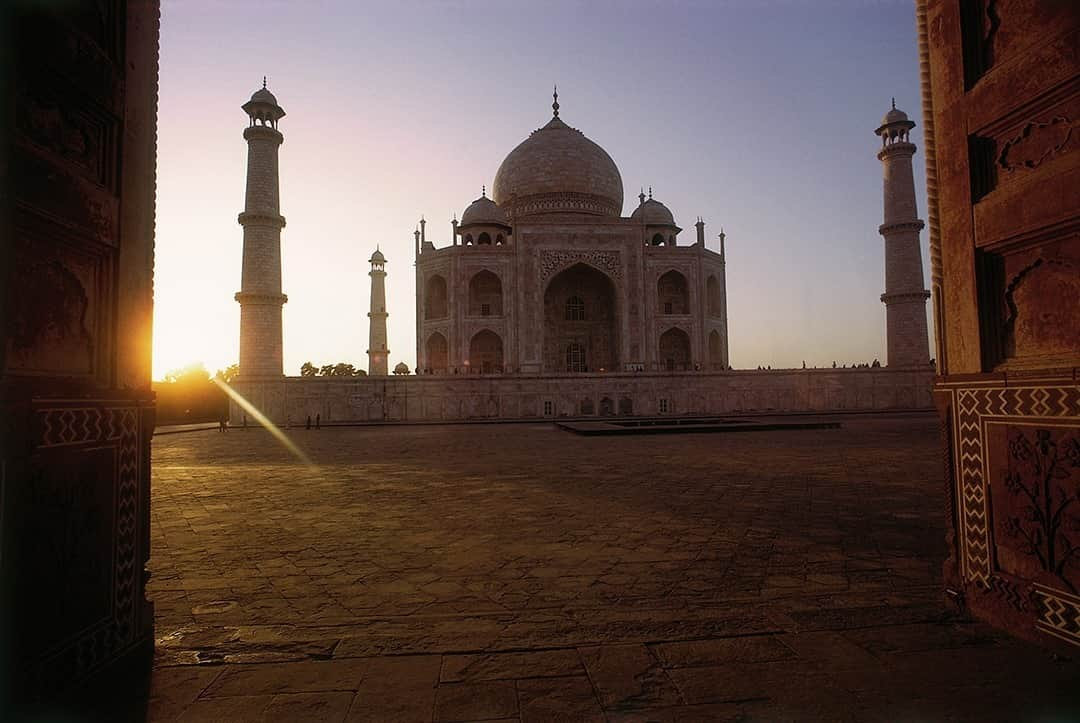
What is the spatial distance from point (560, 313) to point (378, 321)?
12.0 meters

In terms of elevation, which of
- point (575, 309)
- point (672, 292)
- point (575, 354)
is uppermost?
point (672, 292)

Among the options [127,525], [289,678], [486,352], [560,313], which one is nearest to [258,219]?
[486,352]

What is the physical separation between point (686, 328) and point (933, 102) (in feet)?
87.5

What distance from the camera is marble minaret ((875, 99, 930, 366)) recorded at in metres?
23.3

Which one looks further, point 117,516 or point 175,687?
point 117,516

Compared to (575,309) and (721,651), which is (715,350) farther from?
(721,651)

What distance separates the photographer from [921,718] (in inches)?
Result: 65.9

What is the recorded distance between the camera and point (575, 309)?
30703 mm

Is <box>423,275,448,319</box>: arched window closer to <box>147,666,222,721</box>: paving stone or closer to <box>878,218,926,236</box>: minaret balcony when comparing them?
<box>878,218,926,236</box>: minaret balcony

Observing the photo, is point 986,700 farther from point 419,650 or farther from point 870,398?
point 870,398

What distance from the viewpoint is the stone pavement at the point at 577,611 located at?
182 cm

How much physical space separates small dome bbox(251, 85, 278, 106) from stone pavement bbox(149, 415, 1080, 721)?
19655 millimetres

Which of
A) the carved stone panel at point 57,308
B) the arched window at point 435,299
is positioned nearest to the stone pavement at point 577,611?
the carved stone panel at point 57,308

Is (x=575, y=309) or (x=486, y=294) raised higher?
(x=486, y=294)
